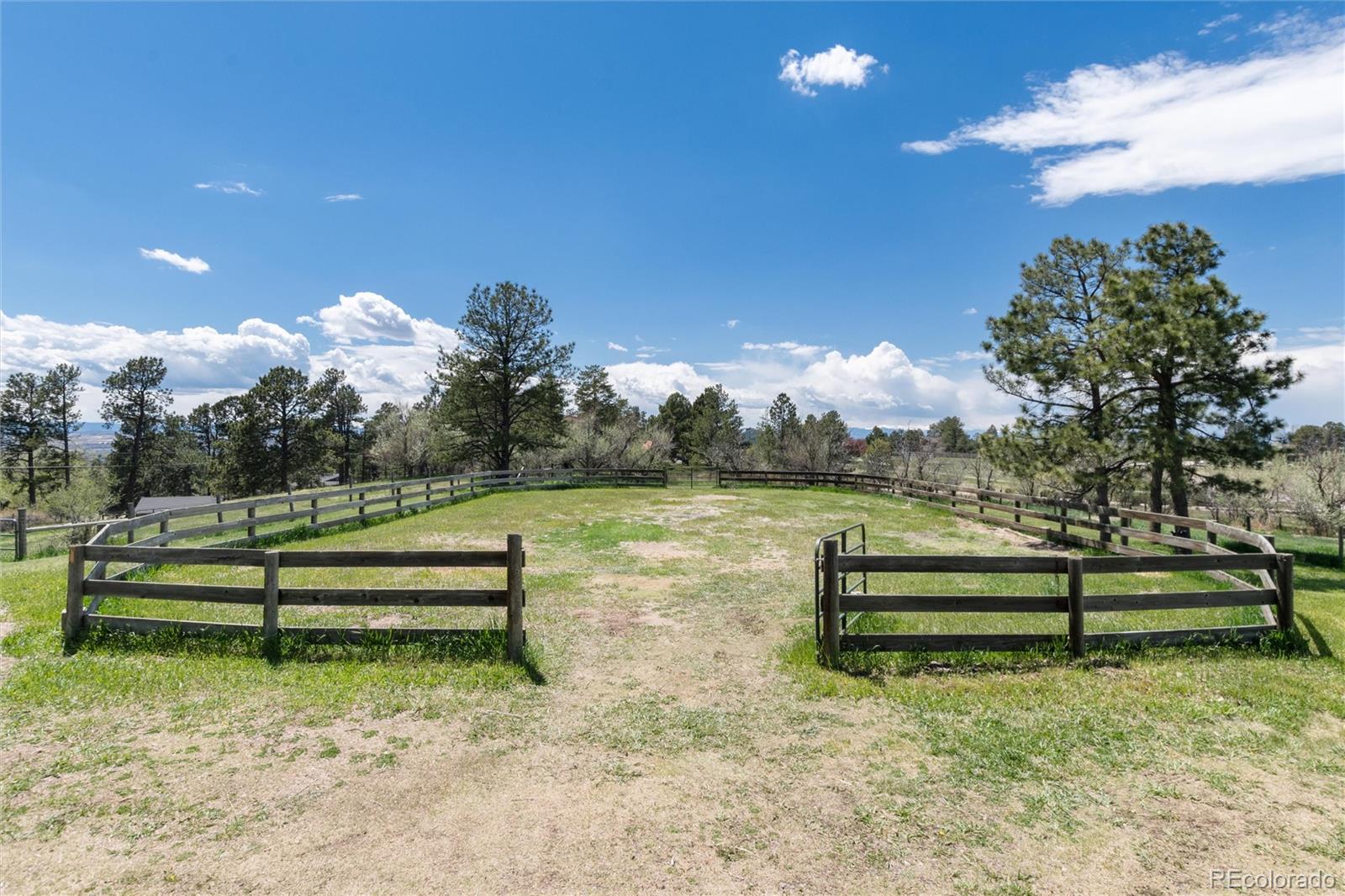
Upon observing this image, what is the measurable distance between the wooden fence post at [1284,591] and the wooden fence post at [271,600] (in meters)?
10.6

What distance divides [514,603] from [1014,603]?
503 centimetres

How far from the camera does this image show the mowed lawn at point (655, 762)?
10.4ft

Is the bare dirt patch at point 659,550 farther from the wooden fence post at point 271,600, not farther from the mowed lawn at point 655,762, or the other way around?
the wooden fence post at point 271,600

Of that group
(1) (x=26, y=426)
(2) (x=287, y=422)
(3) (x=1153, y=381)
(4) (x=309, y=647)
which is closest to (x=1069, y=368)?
(3) (x=1153, y=381)

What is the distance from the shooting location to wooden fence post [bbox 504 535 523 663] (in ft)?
19.5

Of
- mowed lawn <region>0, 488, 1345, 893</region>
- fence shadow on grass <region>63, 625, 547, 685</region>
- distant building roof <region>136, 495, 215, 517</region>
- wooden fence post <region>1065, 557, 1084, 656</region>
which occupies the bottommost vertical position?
distant building roof <region>136, 495, 215, 517</region>

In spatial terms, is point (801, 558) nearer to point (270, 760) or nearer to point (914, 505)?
point (270, 760)

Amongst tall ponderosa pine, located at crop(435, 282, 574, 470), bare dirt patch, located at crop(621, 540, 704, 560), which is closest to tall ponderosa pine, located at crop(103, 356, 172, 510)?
tall ponderosa pine, located at crop(435, 282, 574, 470)

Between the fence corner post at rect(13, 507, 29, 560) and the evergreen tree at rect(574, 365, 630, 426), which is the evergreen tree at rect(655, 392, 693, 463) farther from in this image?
the fence corner post at rect(13, 507, 29, 560)

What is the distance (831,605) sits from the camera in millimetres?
5973

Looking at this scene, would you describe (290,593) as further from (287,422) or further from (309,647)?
(287,422)

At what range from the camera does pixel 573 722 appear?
→ 4.86 meters

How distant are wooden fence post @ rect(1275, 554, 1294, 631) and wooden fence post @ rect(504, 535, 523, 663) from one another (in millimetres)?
8023

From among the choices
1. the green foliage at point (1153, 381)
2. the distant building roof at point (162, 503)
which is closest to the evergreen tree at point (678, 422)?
the distant building roof at point (162, 503)
